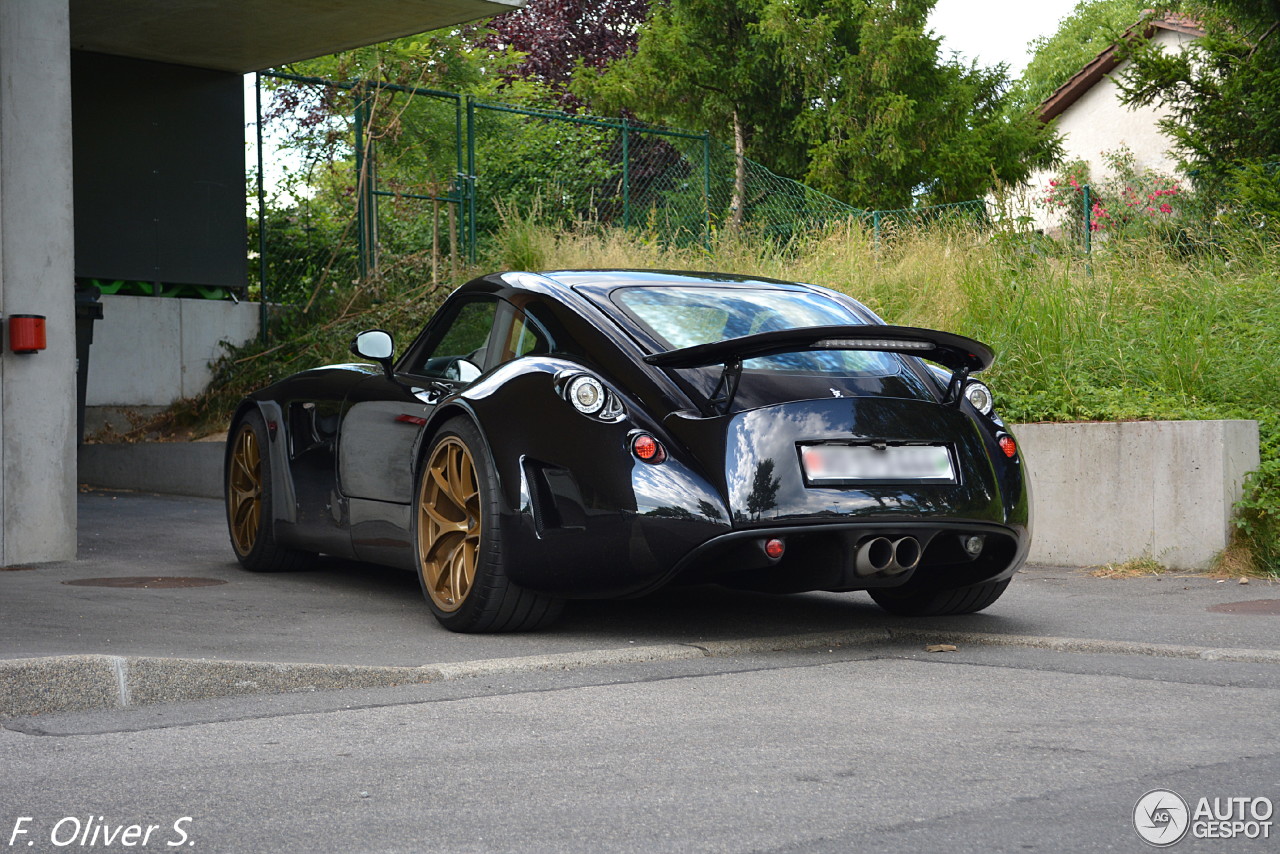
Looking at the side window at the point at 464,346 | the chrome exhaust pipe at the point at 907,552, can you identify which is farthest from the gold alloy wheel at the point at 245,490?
the chrome exhaust pipe at the point at 907,552

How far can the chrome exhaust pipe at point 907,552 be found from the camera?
488cm

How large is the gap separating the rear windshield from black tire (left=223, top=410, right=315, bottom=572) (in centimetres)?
241

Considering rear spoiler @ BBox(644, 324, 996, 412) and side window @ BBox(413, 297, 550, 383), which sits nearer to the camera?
rear spoiler @ BBox(644, 324, 996, 412)

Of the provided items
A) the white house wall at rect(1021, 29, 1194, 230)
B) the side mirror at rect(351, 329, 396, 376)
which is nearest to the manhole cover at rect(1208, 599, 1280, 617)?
the side mirror at rect(351, 329, 396, 376)

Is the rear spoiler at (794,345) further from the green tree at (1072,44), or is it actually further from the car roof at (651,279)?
the green tree at (1072,44)

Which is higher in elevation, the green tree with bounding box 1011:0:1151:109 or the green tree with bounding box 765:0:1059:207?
the green tree with bounding box 1011:0:1151:109

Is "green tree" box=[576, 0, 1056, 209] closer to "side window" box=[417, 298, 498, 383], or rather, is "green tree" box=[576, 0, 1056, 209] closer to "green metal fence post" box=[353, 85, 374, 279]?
"green metal fence post" box=[353, 85, 374, 279]

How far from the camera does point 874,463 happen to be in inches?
192

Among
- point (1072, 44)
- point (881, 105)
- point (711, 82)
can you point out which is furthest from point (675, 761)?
point (1072, 44)

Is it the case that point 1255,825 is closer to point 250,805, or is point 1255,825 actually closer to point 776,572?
point 250,805

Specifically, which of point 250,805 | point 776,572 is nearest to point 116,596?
point 776,572

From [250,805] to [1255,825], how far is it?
6.56 feet
